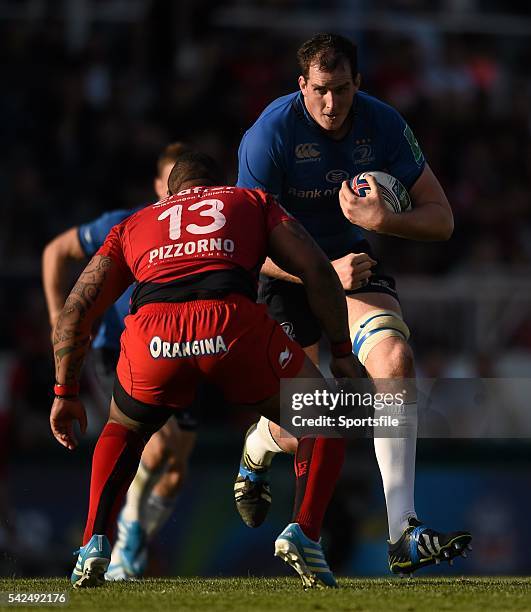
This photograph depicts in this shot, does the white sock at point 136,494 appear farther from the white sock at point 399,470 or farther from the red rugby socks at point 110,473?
the red rugby socks at point 110,473

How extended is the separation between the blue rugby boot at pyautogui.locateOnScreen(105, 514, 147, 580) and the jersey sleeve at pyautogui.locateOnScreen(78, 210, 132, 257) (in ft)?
5.96

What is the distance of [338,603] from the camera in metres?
5.54

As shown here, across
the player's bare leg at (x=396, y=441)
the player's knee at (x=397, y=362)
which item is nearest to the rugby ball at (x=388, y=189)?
the player's bare leg at (x=396, y=441)

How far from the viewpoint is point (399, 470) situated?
682 cm

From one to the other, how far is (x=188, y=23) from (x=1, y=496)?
6.58m

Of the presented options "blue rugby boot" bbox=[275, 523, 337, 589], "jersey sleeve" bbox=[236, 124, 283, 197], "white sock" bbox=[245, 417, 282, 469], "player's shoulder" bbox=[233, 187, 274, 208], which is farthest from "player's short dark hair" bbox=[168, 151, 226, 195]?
"blue rugby boot" bbox=[275, 523, 337, 589]

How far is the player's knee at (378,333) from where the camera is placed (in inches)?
274

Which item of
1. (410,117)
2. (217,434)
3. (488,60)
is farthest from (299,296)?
(488,60)

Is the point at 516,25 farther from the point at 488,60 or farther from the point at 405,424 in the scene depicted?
the point at 405,424

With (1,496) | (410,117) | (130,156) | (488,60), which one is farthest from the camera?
(488,60)

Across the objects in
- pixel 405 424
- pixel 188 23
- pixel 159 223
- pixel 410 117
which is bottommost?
pixel 405 424

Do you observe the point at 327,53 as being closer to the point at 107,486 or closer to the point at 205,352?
the point at 205,352

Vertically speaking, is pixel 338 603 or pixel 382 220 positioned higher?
pixel 382 220

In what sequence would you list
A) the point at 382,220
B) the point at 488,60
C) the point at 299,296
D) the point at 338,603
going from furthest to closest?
1. the point at 488,60
2. the point at 299,296
3. the point at 382,220
4. the point at 338,603
